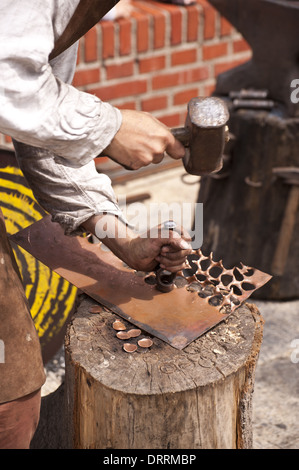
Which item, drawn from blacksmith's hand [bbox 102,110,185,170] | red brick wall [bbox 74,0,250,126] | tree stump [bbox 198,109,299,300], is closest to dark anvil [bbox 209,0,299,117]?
tree stump [bbox 198,109,299,300]

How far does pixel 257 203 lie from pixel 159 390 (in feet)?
5.93

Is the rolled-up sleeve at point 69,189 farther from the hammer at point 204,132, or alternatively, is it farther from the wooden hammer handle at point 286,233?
the wooden hammer handle at point 286,233

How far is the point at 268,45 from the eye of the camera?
10.7ft

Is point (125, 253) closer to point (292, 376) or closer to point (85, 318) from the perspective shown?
point (85, 318)

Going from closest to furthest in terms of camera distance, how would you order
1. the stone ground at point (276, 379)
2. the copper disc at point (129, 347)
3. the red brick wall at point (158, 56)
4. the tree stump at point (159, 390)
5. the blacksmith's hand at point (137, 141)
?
the blacksmith's hand at point (137, 141), the tree stump at point (159, 390), the copper disc at point (129, 347), the stone ground at point (276, 379), the red brick wall at point (158, 56)

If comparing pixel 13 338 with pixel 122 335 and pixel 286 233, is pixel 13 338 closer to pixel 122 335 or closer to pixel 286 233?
pixel 122 335

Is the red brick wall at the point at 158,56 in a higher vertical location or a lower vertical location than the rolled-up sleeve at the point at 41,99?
lower

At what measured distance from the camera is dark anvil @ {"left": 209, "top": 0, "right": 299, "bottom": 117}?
3.12 meters

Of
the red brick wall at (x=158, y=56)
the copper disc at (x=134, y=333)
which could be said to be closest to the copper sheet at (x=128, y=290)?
the copper disc at (x=134, y=333)

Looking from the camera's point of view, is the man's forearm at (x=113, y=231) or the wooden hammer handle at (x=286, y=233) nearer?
the man's forearm at (x=113, y=231)

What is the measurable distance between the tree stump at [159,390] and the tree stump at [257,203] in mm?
1461

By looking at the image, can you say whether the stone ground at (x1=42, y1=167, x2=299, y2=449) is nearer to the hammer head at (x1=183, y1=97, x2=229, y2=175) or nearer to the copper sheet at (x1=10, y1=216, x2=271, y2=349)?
the copper sheet at (x1=10, y1=216, x2=271, y2=349)

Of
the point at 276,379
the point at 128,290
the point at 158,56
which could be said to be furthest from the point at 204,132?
the point at 158,56

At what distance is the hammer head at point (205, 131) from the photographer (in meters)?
1.77
